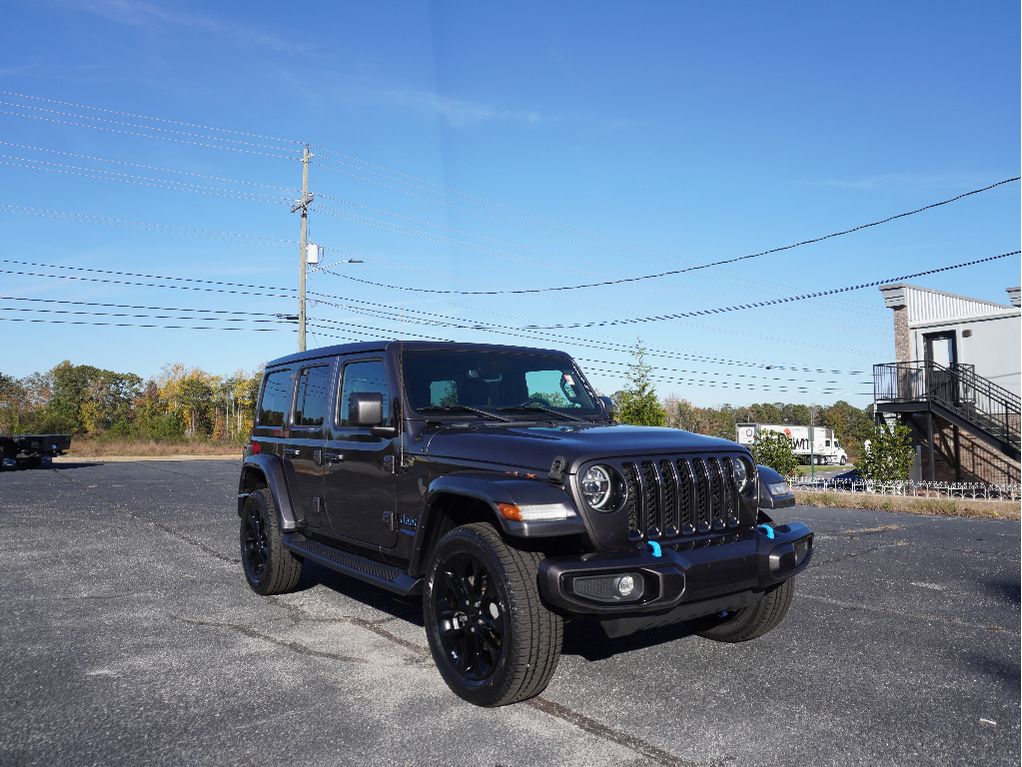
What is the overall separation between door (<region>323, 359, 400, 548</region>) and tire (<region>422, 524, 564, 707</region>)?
0.74m

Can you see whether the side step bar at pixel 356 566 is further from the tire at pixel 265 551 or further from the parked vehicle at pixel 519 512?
the tire at pixel 265 551

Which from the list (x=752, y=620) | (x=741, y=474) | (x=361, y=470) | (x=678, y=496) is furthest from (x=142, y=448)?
(x=678, y=496)

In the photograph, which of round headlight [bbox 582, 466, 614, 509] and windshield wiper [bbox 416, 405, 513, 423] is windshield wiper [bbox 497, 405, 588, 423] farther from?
round headlight [bbox 582, 466, 614, 509]

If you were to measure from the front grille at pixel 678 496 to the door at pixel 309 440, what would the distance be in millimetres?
2708

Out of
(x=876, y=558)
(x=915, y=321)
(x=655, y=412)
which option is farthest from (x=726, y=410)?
(x=876, y=558)

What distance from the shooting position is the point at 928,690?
13.6 ft

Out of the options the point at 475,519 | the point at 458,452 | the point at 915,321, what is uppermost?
the point at 915,321

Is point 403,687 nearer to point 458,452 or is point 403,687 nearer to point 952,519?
point 458,452

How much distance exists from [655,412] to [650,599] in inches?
545

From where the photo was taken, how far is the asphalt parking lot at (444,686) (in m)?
3.41

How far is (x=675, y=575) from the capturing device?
3.66m

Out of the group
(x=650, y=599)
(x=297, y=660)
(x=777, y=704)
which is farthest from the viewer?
(x=297, y=660)

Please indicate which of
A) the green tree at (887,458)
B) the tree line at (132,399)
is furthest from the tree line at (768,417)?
the tree line at (132,399)

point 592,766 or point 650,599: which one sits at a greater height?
point 650,599
